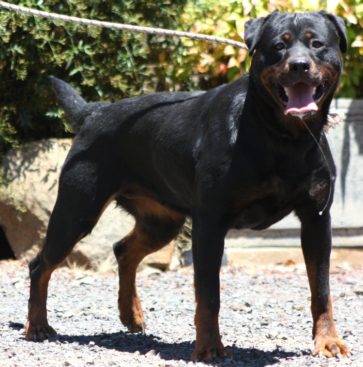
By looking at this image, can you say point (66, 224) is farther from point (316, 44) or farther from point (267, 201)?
point (316, 44)

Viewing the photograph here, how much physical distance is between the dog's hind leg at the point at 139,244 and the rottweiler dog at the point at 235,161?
0.99 ft

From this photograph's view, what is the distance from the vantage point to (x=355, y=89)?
982 centimetres

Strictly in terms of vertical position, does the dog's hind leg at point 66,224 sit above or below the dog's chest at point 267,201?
below

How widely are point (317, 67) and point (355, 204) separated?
4.43 m

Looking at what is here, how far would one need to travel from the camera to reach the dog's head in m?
5.17

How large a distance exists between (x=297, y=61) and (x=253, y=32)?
0.45 m

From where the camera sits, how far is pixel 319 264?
18.6 feet

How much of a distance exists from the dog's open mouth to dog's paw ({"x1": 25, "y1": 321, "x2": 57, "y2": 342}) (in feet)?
6.77

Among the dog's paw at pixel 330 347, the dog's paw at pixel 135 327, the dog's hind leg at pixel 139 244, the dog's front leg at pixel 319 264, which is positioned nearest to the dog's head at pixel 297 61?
the dog's front leg at pixel 319 264

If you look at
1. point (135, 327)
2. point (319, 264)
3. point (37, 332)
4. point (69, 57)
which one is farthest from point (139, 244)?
point (69, 57)

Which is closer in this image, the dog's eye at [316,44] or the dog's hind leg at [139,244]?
the dog's eye at [316,44]

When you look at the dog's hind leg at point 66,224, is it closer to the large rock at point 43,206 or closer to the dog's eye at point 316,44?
the dog's eye at point 316,44

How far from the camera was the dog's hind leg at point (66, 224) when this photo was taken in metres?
6.21

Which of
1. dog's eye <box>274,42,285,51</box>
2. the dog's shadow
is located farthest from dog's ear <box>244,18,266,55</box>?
the dog's shadow
